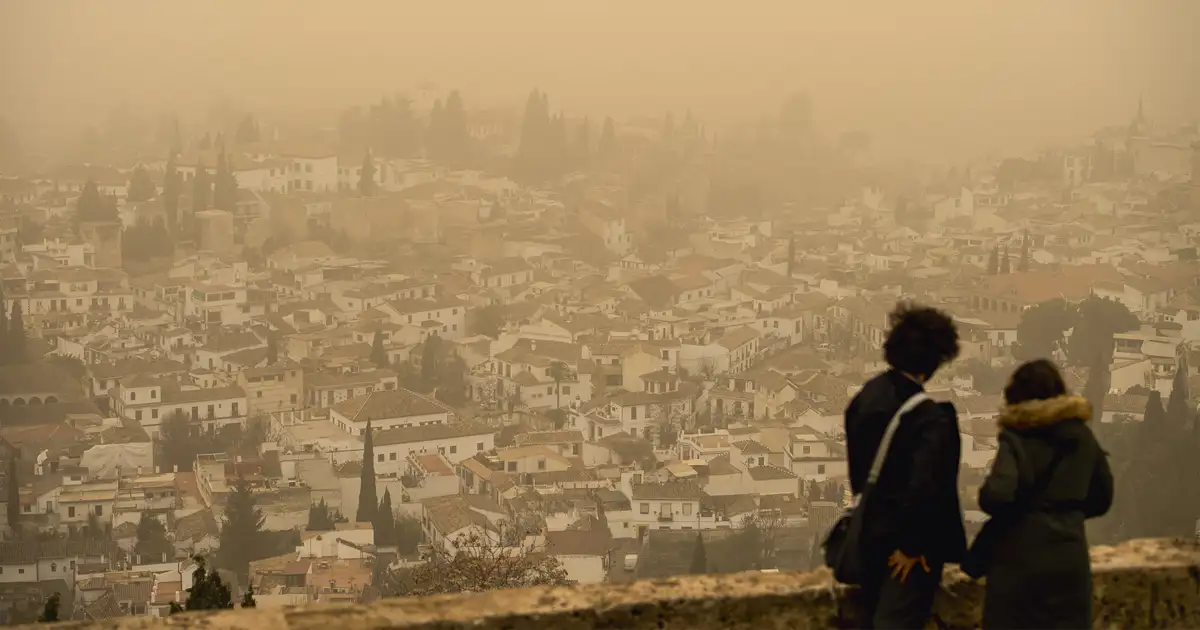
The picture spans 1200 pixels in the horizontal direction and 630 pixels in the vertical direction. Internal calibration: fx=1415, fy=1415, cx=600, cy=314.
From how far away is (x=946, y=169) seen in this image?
30922 millimetres

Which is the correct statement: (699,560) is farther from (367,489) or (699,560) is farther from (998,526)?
(998,526)

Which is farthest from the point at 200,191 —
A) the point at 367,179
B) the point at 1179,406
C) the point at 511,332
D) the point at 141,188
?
the point at 1179,406

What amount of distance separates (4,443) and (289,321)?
245 inches

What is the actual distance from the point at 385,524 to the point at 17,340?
9.56 metres

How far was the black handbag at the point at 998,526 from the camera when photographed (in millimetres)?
1824

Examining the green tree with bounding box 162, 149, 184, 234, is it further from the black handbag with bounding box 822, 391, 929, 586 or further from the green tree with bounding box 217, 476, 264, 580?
the black handbag with bounding box 822, 391, 929, 586

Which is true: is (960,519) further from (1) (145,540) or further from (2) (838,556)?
(1) (145,540)

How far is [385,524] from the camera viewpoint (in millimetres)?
15680

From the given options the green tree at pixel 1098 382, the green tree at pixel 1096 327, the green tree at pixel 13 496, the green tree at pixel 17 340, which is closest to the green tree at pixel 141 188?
the green tree at pixel 17 340

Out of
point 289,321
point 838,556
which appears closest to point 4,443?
point 289,321

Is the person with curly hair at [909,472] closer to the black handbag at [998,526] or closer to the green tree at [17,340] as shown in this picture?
the black handbag at [998,526]

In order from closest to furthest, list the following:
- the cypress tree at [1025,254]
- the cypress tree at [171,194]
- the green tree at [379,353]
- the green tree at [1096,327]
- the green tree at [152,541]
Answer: the green tree at [152,541], the green tree at [1096,327], the green tree at [379,353], the cypress tree at [1025,254], the cypress tree at [171,194]

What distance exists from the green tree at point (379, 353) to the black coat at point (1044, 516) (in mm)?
21215

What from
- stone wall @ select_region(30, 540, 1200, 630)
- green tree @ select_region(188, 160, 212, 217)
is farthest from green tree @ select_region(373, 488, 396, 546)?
stone wall @ select_region(30, 540, 1200, 630)
